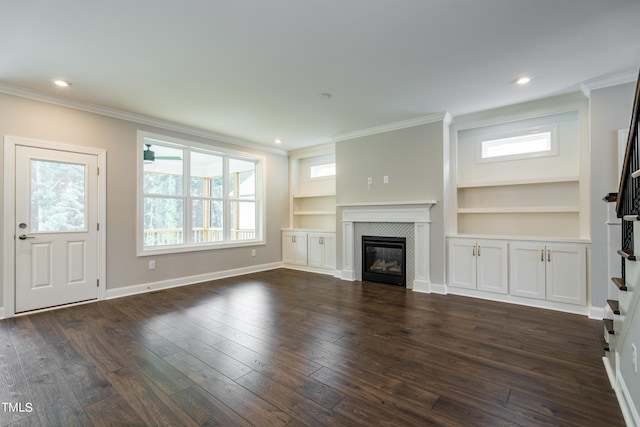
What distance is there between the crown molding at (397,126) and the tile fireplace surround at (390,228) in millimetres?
1241

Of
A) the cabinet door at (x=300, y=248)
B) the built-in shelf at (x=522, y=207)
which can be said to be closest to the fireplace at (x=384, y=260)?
the built-in shelf at (x=522, y=207)

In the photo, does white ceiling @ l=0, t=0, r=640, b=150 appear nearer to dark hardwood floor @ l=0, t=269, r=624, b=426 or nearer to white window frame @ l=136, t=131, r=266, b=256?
white window frame @ l=136, t=131, r=266, b=256

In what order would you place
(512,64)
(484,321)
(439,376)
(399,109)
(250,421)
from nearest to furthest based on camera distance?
1. (250,421)
2. (439,376)
3. (512,64)
4. (484,321)
5. (399,109)

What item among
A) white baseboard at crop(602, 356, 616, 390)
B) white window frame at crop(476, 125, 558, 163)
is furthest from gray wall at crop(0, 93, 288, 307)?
white baseboard at crop(602, 356, 616, 390)

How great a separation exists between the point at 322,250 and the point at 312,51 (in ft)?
12.9

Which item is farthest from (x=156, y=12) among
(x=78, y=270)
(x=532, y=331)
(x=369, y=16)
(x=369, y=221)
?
(x=532, y=331)

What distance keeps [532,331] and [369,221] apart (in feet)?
8.98

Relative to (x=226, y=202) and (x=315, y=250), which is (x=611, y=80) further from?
(x=226, y=202)

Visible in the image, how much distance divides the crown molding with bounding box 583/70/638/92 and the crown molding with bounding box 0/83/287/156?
16.7 ft

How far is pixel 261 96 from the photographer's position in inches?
145

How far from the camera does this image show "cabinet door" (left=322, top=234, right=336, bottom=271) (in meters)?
Answer: 5.77

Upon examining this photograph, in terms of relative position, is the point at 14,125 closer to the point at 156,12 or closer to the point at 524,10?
the point at 156,12

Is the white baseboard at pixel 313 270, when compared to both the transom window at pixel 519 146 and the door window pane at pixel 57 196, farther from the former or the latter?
the door window pane at pixel 57 196

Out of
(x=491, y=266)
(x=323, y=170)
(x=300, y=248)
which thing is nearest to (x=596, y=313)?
(x=491, y=266)
